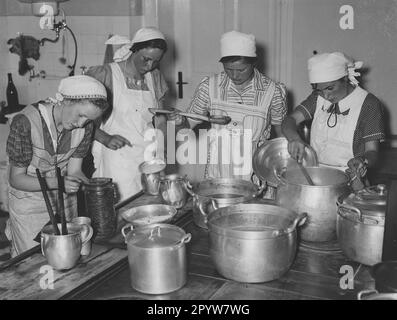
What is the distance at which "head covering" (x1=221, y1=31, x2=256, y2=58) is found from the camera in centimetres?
289

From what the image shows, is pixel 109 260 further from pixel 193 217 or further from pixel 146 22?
pixel 146 22

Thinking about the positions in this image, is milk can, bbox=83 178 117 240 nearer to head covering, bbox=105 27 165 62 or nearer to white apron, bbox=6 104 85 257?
white apron, bbox=6 104 85 257

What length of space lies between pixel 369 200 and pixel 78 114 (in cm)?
129

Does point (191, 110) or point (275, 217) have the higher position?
point (191, 110)

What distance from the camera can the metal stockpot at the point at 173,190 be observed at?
2283 millimetres

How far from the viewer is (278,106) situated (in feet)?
10.2

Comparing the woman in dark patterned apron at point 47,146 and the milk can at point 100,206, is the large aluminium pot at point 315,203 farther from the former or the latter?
the woman in dark patterned apron at point 47,146

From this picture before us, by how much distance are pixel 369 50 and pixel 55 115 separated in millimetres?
2911

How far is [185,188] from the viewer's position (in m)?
2.30

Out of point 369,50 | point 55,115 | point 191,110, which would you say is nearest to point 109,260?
point 55,115

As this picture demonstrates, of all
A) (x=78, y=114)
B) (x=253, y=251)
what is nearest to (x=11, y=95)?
(x=78, y=114)

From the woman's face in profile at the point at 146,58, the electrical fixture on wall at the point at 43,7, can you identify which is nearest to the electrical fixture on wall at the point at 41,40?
the electrical fixture on wall at the point at 43,7

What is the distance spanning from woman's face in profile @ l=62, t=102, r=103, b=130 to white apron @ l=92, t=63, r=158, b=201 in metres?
0.92

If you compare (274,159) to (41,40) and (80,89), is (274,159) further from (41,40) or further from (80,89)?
(41,40)
